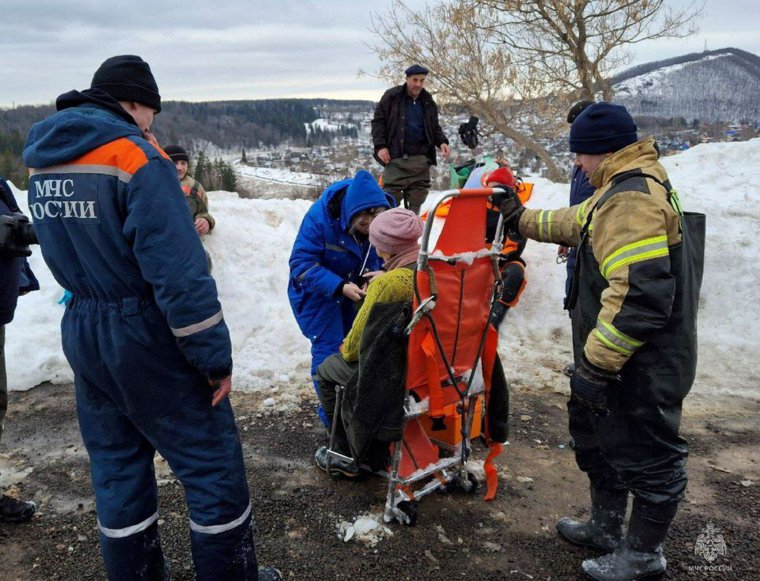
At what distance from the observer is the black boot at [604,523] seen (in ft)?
9.82

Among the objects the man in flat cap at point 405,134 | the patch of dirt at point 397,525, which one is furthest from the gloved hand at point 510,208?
the man in flat cap at point 405,134

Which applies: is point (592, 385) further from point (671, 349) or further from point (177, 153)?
point (177, 153)

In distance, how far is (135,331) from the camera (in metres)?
2.21

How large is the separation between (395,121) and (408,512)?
5068mm

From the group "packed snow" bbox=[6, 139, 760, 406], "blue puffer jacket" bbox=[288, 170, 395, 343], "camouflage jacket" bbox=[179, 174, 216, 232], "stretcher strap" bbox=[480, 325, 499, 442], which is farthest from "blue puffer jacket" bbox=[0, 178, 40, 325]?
"camouflage jacket" bbox=[179, 174, 216, 232]

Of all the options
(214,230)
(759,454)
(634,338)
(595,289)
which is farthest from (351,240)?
(214,230)

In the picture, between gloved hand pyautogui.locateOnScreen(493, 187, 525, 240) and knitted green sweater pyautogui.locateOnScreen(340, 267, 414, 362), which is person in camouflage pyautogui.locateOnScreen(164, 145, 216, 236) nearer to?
knitted green sweater pyautogui.locateOnScreen(340, 267, 414, 362)

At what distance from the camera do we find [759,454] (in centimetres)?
405

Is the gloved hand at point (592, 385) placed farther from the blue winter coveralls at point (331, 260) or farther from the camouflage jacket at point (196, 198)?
the camouflage jacket at point (196, 198)

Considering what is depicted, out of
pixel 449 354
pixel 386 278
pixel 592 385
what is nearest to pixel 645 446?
pixel 592 385

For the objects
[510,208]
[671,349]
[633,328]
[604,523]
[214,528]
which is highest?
[510,208]

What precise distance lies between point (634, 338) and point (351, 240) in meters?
2.01

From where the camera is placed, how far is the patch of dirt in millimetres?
2967

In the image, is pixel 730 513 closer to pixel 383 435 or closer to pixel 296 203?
pixel 383 435
